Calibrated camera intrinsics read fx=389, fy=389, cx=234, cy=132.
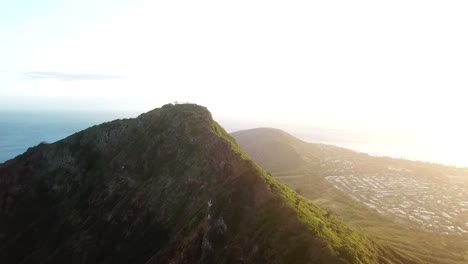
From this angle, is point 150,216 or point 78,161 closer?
point 150,216

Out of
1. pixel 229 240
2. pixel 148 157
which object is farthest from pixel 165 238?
pixel 148 157

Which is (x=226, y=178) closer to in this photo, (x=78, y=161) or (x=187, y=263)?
(x=187, y=263)

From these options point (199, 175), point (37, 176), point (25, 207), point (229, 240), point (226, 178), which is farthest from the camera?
point (37, 176)

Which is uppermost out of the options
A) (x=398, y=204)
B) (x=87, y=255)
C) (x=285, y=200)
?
(x=285, y=200)

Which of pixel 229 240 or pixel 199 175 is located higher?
pixel 199 175

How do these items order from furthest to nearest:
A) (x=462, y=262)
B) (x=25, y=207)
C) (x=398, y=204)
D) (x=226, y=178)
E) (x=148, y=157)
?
(x=398, y=204) → (x=462, y=262) → (x=25, y=207) → (x=148, y=157) → (x=226, y=178)

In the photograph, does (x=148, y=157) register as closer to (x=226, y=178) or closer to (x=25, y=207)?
(x=226, y=178)
